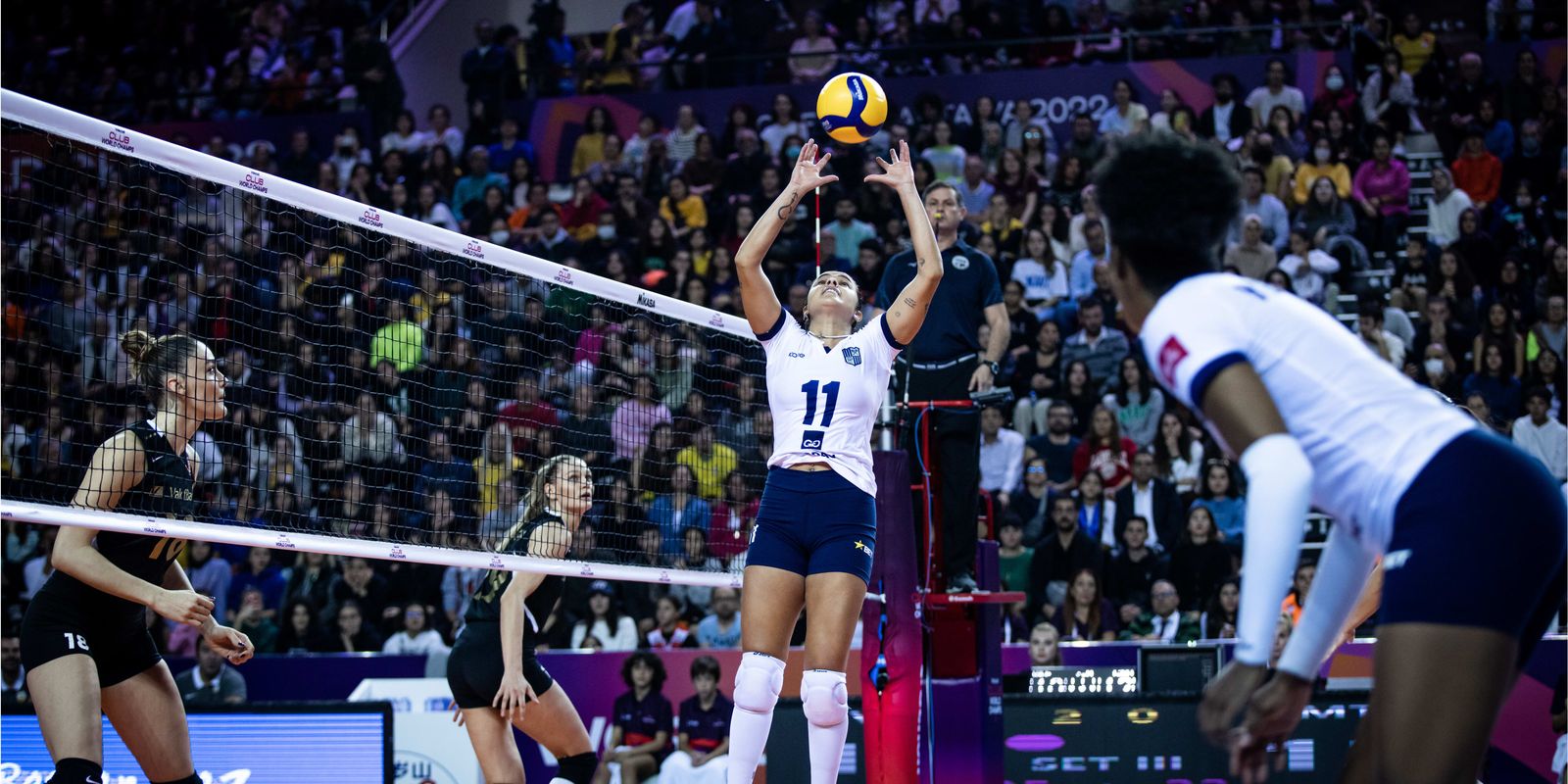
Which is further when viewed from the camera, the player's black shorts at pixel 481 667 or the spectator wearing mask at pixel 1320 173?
the spectator wearing mask at pixel 1320 173

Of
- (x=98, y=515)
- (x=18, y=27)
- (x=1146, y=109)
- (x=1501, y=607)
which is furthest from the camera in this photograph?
(x=18, y=27)

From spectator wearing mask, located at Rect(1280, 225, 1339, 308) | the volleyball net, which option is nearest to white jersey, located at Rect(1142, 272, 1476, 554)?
the volleyball net

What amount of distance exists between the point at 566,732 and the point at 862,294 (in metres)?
8.89

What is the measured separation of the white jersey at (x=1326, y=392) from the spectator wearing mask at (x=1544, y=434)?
11.1 meters

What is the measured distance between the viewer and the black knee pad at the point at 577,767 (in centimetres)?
774

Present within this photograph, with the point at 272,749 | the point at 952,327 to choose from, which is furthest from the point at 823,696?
the point at 272,749

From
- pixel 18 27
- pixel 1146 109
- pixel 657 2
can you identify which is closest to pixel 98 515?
pixel 1146 109

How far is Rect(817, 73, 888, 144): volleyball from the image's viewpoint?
25.1 feet

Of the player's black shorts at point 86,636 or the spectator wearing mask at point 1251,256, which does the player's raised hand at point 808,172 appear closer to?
the player's black shorts at point 86,636

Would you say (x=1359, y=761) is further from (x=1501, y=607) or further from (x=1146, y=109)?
(x=1146, y=109)

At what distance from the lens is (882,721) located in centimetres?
757

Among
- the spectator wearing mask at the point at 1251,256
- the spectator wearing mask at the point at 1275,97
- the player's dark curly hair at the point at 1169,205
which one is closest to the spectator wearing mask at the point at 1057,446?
the spectator wearing mask at the point at 1251,256

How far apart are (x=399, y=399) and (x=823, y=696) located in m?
7.32

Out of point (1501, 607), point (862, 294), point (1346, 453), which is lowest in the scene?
point (1501, 607)
